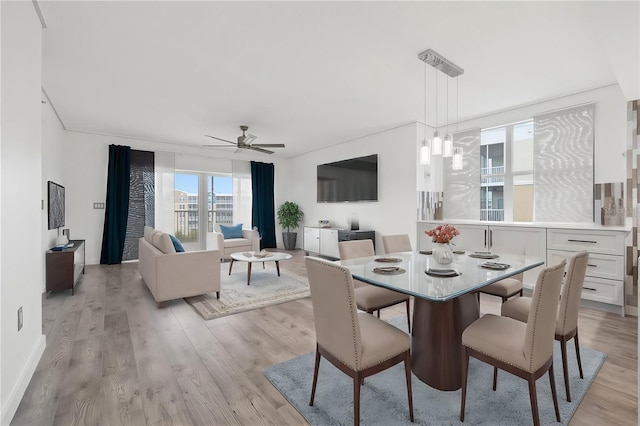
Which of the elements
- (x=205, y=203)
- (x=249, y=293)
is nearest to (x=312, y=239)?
(x=205, y=203)

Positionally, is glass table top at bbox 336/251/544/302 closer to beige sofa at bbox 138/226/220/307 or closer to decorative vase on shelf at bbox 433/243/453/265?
decorative vase on shelf at bbox 433/243/453/265

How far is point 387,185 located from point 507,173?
1894 mm

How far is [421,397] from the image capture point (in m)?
1.79

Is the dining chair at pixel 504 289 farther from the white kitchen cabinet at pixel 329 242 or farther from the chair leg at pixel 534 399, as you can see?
the white kitchen cabinet at pixel 329 242

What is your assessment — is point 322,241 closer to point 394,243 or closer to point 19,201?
point 394,243

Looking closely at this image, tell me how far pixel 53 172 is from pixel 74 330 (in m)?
3.06

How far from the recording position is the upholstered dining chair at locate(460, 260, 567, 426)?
143 cm

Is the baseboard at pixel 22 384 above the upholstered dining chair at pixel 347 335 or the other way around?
the other way around

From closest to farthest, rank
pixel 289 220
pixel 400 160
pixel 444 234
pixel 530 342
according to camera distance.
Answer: pixel 530 342, pixel 444 234, pixel 400 160, pixel 289 220

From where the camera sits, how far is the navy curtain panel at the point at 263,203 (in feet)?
25.0

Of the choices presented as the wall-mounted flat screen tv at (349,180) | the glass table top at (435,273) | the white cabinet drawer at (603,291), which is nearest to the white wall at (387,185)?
the wall-mounted flat screen tv at (349,180)

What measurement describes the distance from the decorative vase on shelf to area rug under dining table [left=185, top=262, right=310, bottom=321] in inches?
75.7

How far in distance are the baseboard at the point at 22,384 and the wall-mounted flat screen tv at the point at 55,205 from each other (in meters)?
2.41

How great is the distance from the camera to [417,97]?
3.93 m
